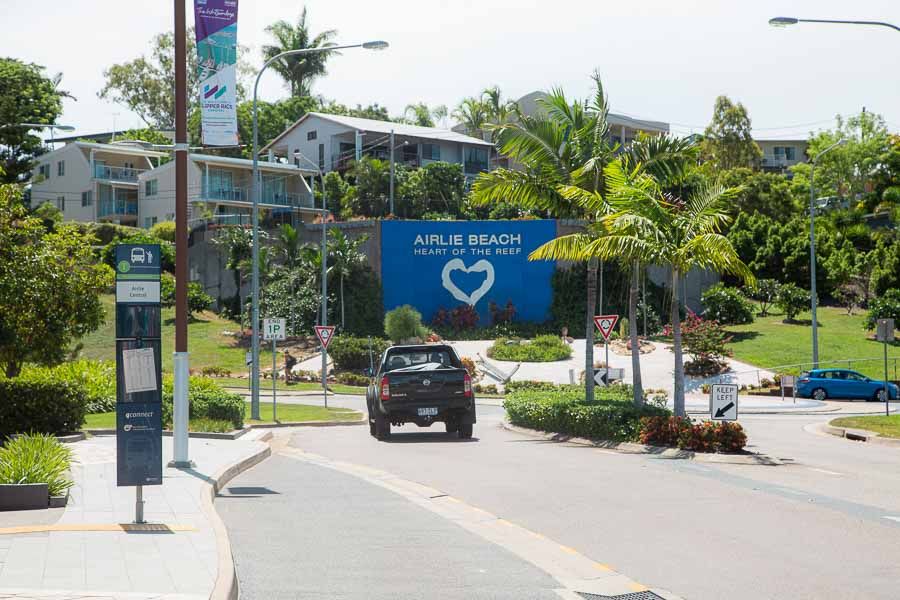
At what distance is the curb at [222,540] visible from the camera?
7478mm

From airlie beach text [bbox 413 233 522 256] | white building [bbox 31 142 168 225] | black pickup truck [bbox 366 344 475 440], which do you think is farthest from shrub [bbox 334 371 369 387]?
white building [bbox 31 142 168 225]

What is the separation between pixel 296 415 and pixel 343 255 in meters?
24.5

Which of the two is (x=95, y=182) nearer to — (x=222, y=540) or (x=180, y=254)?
(x=180, y=254)

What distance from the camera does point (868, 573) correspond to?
851 cm

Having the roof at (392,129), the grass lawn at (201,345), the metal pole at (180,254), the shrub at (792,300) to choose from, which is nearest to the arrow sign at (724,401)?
the metal pole at (180,254)

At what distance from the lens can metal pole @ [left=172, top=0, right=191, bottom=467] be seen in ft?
50.6

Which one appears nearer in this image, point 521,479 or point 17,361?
point 521,479

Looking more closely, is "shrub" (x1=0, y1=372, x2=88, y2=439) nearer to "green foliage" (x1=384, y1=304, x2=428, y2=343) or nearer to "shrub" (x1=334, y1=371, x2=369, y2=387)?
"shrub" (x1=334, y1=371, x2=369, y2=387)

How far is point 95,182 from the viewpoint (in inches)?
2931

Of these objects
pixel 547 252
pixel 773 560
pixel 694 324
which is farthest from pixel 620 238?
pixel 694 324

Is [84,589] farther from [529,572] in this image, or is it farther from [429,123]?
[429,123]

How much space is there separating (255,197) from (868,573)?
888 inches

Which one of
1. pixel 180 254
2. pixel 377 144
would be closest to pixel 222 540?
pixel 180 254

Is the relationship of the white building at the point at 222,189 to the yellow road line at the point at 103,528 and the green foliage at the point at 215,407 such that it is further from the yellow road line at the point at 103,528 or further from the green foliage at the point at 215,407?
the yellow road line at the point at 103,528
